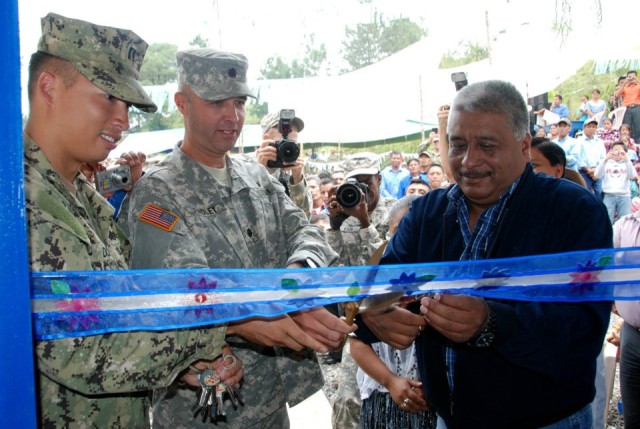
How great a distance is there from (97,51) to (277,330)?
1021mm

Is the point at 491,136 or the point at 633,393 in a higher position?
the point at 491,136

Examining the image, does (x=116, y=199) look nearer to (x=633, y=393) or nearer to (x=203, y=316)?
(x=203, y=316)

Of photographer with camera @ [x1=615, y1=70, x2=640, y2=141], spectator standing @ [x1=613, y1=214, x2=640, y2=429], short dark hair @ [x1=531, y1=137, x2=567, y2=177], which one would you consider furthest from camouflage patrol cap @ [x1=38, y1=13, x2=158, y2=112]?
photographer with camera @ [x1=615, y1=70, x2=640, y2=141]

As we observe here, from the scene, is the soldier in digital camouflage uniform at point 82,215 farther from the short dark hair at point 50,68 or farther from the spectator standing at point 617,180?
the spectator standing at point 617,180

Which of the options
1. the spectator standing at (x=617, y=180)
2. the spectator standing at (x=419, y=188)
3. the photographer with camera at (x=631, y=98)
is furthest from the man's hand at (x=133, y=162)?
the photographer with camera at (x=631, y=98)

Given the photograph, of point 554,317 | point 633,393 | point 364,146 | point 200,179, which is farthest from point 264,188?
point 364,146

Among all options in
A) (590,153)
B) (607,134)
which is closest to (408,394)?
(590,153)

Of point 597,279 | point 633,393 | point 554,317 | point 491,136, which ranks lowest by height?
point 633,393

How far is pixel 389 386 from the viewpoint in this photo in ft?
9.54

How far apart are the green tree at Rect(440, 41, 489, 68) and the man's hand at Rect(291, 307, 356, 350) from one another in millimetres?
22535

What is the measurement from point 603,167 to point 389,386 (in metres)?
9.63

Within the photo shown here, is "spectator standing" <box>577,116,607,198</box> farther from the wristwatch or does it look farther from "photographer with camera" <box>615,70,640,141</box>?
the wristwatch

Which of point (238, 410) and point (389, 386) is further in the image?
point (389, 386)

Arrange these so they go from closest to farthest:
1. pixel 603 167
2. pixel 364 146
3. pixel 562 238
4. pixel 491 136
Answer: pixel 562 238 < pixel 491 136 < pixel 603 167 < pixel 364 146
